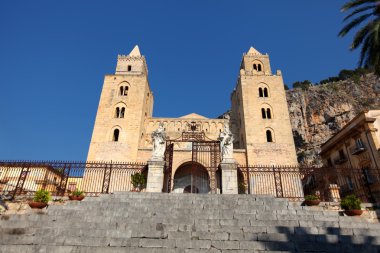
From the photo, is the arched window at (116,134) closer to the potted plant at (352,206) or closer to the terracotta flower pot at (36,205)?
the terracotta flower pot at (36,205)

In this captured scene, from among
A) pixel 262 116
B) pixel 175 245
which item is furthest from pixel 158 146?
pixel 262 116

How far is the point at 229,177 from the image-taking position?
40.1 feet

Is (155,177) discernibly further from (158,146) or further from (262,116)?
(262,116)

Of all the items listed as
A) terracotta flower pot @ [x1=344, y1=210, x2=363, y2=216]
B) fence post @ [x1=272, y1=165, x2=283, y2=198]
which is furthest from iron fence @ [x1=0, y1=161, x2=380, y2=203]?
terracotta flower pot @ [x1=344, y1=210, x2=363, y2=216]

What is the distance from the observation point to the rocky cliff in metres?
40.1

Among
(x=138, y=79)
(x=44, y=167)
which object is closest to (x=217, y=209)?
(x=44, y=167)

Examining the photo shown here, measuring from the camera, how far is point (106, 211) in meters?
8.42

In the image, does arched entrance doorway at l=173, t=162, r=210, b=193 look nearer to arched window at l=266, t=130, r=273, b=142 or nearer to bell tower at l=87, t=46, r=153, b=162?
bell tower at l=87, t=46, r=153, b=162

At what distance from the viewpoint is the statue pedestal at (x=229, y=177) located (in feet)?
→ 39.3

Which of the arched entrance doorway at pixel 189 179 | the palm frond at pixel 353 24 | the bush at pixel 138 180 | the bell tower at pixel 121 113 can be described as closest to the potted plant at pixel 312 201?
the palm frond at pixel 353 24

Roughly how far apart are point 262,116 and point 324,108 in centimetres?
2372

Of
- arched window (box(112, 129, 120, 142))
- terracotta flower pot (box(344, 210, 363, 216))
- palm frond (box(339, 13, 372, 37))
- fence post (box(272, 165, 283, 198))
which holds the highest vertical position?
palm frond (box(339, 13, 372, 37))

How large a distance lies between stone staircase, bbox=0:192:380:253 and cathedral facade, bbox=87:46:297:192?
1059 centimetres

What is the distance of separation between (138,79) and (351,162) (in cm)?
2140
